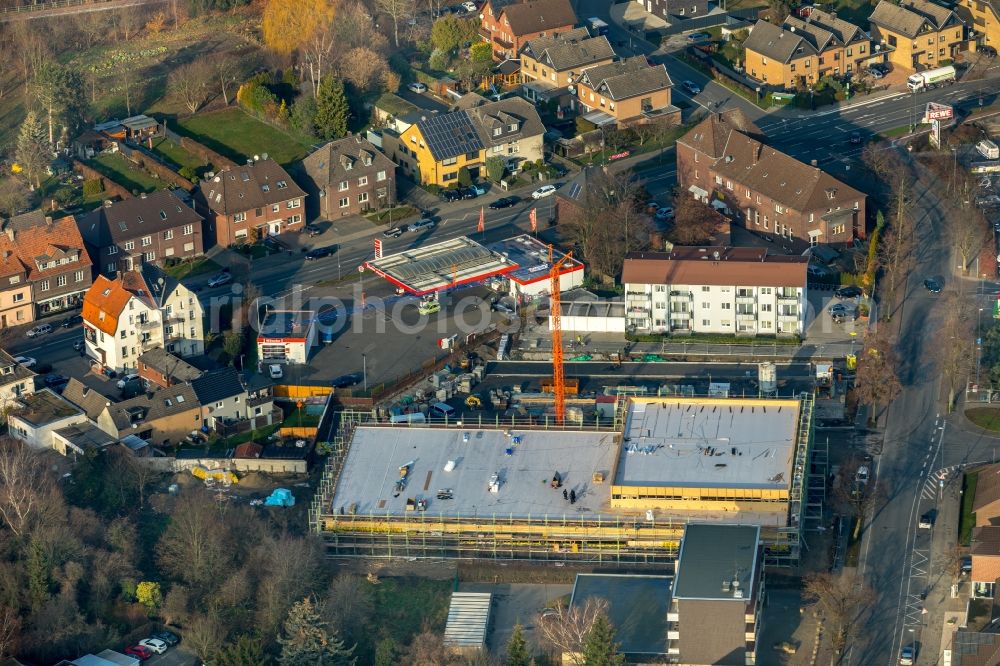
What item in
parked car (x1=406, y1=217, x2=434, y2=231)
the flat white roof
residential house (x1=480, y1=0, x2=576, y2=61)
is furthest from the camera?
residential house (x1=480, y1=0, x2=576, y2=61)

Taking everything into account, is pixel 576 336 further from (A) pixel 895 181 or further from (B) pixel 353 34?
(B) pixel 353 34

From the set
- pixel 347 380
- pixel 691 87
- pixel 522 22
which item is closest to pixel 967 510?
pixel 347 380

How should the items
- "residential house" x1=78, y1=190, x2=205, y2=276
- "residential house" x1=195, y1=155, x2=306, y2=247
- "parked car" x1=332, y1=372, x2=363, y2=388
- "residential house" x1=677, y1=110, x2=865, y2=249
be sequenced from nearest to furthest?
"parked car" x1=332, y1=372, x2=363, y2=388, "residential house" x1=78, y1=190, x2=205, y2=276, "residential house" x1=677, y1=110, x2=865, y2=249, "residential house" x1=195, y1=155, x2=306, y2=247

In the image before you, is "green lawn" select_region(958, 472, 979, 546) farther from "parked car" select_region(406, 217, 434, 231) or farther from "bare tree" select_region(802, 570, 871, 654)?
"parked car" select_region(406, 217, 434, 231)

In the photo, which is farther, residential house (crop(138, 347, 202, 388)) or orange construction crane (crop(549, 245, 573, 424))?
residential house (crop(138, 347, 202, 388))

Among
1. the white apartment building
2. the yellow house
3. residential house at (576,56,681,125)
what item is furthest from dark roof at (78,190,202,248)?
the yellow house

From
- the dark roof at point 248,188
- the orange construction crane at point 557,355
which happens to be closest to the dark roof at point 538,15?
the dark roof at point 248,188

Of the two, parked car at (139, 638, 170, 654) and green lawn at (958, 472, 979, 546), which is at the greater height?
green lawn at (958, 472, 979, 546)

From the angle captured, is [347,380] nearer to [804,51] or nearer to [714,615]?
[714,615]
